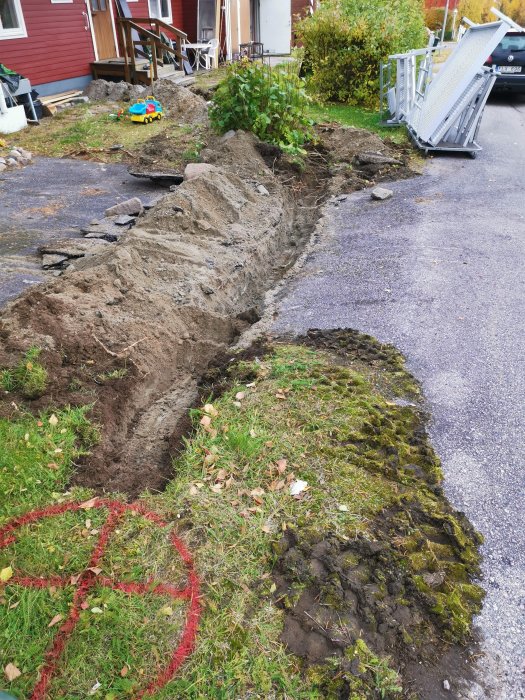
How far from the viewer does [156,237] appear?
17.8 ft

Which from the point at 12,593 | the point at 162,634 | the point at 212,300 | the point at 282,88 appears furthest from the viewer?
the point at 282,88

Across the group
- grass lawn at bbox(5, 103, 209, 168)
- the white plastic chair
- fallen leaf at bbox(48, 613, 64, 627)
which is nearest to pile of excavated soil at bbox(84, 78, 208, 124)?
grass lawn at bbox(5, 103, 209, 168)

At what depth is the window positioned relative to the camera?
16.3 m

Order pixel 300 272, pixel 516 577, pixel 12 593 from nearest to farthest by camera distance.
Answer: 1. pixel 12 593
2. pixel 516 577
3. pixel 300 272

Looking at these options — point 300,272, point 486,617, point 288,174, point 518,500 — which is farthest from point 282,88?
point 486,617

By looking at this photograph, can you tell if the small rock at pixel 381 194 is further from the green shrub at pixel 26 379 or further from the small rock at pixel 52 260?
the green shrub at pixel 26 379

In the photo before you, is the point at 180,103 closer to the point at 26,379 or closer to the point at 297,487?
the point at 26,379

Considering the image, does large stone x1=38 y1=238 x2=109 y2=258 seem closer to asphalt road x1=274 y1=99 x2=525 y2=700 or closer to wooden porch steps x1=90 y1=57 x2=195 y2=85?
asphalt road x1=274 y1=99 x2=525 y2=700

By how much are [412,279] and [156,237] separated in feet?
8.96

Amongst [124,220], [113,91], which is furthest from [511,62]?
[124,220]

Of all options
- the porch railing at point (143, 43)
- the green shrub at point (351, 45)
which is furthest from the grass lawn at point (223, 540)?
the porch railing at point (143, 43)

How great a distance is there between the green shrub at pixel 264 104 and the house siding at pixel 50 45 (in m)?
6.05

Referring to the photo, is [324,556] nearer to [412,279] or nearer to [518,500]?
[518,500]

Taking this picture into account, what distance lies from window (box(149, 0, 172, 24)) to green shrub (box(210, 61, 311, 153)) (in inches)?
402
